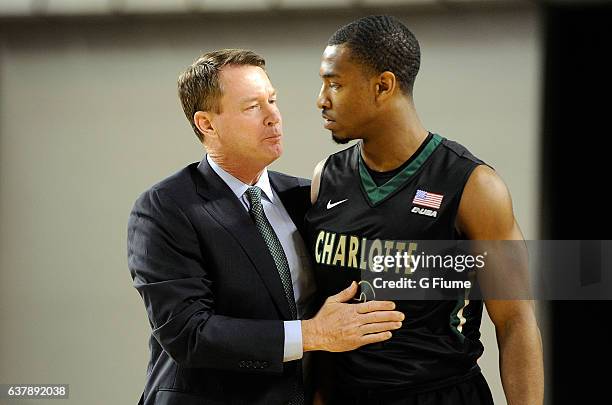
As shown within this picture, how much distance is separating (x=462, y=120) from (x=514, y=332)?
1193mm

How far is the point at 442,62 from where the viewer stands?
283cm

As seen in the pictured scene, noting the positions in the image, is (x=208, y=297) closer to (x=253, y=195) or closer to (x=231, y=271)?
(x=231, y=271)

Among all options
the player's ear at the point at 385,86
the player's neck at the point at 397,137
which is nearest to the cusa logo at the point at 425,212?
the player's neck at the point at 397,137

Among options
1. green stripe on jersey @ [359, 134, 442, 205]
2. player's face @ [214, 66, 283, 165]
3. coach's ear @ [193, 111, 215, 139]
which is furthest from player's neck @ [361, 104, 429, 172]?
coach's ear @ [193, 111, 215, 139]

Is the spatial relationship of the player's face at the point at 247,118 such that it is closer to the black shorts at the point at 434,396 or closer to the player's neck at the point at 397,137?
the player's neck at the point at 397,137

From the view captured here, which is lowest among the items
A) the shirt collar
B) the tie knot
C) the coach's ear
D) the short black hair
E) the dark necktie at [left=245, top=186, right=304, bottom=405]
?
the dark necktie at [left=245, top=186, right=304, bottom=405]

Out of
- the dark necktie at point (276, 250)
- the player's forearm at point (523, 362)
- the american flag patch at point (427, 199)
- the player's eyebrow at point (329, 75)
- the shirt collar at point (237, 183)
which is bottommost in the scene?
the player's forearm at point (523, 362)

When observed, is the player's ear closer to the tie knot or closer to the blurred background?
the tie knot

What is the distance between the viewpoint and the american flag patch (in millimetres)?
1733

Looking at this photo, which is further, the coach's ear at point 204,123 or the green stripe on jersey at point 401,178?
the coach's ear at point 204,123

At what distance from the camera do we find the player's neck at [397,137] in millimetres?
1784

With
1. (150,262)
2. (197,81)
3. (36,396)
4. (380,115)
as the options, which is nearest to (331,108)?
(380,115)

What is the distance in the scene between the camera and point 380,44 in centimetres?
175

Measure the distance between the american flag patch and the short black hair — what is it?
0.72 feet
